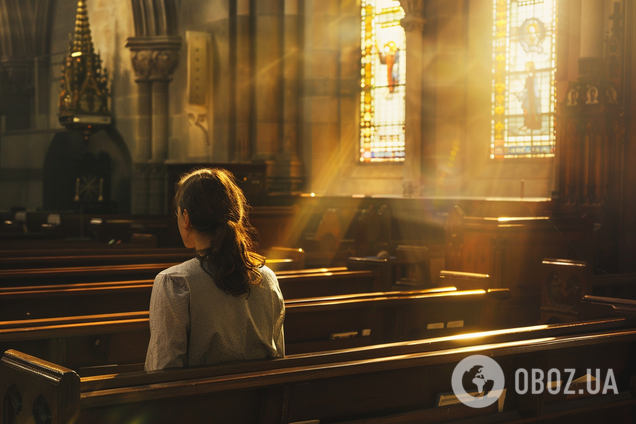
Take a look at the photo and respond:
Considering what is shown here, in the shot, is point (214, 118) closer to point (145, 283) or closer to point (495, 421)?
point (145, 283)

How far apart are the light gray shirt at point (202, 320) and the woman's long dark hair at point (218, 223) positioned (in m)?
0.03

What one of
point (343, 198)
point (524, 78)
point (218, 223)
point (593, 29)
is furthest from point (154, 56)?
point (218, 223)

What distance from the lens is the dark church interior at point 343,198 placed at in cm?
239

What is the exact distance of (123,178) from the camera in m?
13.6

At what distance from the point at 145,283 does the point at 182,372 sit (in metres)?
2.29

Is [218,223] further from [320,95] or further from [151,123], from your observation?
[151,123]

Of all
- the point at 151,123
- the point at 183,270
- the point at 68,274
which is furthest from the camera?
the point at 151,123

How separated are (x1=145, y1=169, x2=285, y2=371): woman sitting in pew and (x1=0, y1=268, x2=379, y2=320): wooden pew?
6.32ft

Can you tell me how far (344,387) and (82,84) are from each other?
11.7 metres

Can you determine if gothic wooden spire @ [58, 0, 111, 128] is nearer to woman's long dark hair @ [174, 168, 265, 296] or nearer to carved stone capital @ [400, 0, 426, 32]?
carved stone capital @ [400, 0, 426, 32]

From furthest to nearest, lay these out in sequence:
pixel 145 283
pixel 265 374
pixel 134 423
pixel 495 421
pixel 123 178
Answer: pixel 123 178
pixel 145 283
pixel 495 421
pixel 265 374
pixel 134 423

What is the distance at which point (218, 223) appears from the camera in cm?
201

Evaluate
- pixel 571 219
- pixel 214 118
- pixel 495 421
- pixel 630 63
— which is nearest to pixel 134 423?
pixel 495 421

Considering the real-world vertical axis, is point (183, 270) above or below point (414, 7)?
below
